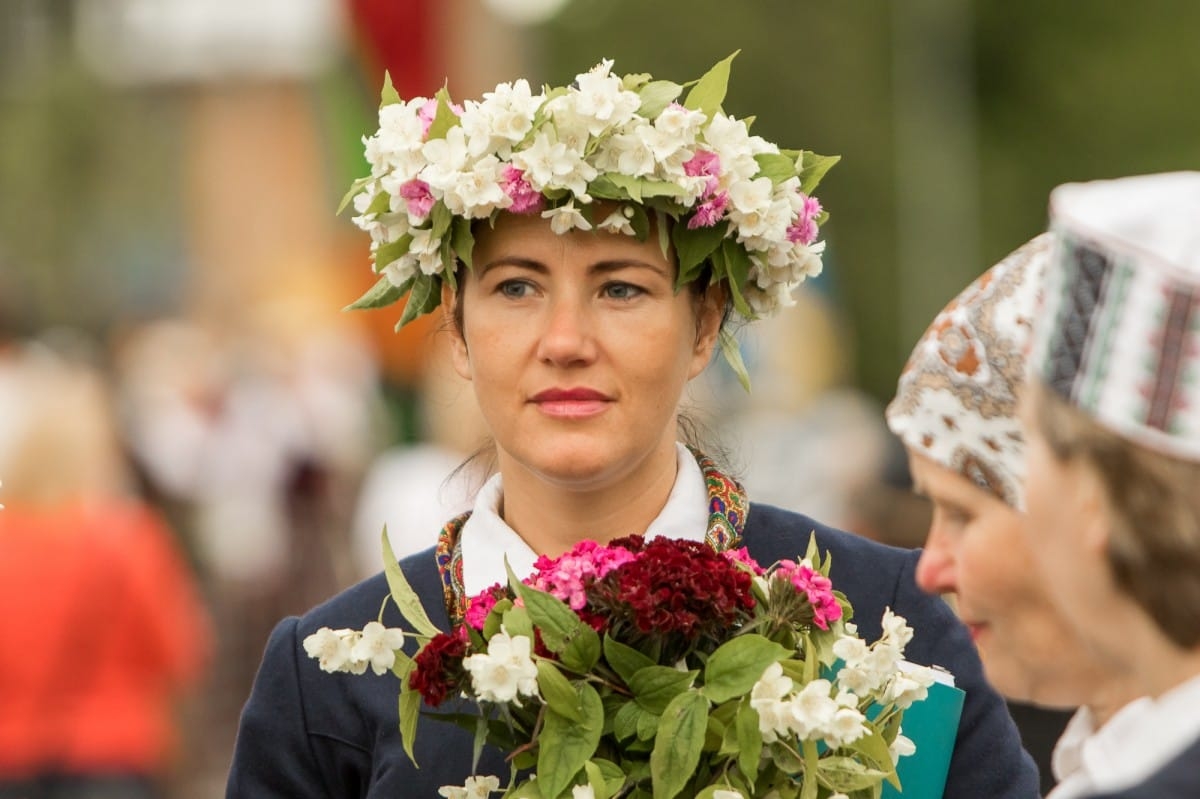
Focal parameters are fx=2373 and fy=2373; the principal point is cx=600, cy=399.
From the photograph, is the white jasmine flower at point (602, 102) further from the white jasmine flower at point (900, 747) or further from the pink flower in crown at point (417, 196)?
the white jasmine flower at point (900, 747)

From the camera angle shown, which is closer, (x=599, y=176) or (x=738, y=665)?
(x=738, y=665)

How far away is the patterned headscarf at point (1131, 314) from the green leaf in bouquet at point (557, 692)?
980mm

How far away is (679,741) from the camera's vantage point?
319cm

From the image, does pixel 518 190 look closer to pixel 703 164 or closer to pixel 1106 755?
pixel 703 164

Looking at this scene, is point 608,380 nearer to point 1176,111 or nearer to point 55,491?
point 55,491

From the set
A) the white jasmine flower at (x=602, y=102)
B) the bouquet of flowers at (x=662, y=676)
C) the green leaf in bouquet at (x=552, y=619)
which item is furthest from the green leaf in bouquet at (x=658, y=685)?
the white jasmine flower at (x=602, y=102)

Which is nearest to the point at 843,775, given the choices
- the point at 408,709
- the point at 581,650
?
the point at 581,650

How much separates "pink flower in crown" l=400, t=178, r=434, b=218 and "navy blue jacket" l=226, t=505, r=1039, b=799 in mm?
603

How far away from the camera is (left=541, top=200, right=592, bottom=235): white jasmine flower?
3.76 m

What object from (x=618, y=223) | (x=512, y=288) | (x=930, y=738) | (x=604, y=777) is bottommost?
(x=930, y=738)

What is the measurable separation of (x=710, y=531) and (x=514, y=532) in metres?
0.33

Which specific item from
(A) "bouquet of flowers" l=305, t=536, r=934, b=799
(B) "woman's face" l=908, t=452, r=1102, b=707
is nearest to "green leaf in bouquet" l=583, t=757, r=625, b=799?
(A) "bouquet of flowers" l=305, t=536, r=934, b=799

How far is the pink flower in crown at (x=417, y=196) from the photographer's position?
3852 mm

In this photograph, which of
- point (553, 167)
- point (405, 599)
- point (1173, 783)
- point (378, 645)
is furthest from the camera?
point (553, 167)
